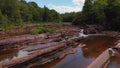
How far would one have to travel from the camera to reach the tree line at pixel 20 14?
2485 inches

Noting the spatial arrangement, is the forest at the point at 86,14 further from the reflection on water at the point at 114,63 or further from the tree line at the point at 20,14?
the reflection on water at the point at 114,63

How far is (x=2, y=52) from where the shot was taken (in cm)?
2344

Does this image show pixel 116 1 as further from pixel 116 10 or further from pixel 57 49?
pixel 57 49

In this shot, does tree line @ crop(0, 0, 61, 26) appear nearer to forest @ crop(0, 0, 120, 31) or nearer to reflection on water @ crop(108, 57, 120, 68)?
forest @ crop(0, 0, 120, 31)

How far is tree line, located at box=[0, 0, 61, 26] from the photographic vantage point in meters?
63.1

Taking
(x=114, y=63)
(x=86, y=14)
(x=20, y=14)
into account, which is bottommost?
(x=114, y=63)

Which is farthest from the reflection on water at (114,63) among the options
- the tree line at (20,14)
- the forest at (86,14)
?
the tree line at (20,14)

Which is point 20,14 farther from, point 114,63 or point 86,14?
point 114,63

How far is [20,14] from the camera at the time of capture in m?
77.8

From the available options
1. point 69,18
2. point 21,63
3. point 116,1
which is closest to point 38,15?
point 69,18

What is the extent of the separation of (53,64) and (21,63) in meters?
3.19

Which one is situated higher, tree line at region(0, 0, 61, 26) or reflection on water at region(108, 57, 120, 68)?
tree line at region(0, 0, 61, 26)

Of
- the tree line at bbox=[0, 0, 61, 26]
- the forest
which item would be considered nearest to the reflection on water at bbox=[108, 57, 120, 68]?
the forest

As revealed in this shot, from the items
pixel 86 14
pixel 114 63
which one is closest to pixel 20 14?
pixel 86 14
